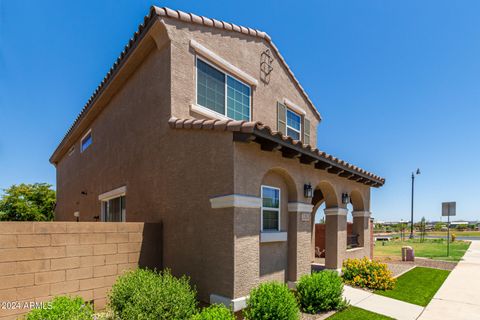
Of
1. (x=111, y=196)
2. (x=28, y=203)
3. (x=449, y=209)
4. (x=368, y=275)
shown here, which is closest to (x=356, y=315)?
(x=368, y=275)

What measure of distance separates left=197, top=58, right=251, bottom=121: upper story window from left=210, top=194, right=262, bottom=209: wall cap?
3.65 meters

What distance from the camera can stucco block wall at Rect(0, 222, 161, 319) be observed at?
6.04m

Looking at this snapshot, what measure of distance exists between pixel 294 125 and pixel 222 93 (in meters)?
5.56

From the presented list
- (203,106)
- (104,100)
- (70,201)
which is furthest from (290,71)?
(70,201)

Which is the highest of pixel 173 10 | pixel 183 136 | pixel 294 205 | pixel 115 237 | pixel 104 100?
pixel 173 10

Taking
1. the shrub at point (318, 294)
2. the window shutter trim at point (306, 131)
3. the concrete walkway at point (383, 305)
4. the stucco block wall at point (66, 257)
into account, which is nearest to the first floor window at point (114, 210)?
the stucco block wall at point (66, 257)

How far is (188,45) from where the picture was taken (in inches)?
354

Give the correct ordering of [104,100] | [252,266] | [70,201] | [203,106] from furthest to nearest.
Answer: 1. [70,201]
2. [104,100]
3. [203,106]
4. [252,266]

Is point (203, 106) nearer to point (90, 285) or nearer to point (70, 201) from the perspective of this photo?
point (90, 285)

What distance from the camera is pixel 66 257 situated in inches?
267

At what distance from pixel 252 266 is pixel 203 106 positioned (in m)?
5.10

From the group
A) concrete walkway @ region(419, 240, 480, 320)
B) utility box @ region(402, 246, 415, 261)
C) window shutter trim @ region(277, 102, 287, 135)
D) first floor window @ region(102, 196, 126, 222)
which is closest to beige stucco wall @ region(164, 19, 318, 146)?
window shutter trim @ region(277, 102, 287, 135)

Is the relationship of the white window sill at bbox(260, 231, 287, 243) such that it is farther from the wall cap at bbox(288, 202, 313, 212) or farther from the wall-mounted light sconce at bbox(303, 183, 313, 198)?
the wall-mounted light sconce at bbox(303, 183, 313, 198)

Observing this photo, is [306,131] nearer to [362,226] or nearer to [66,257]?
[362,226]
